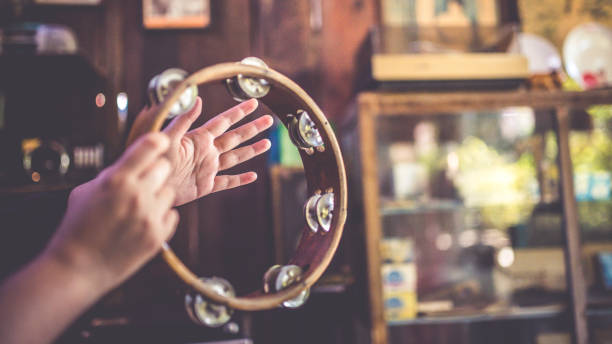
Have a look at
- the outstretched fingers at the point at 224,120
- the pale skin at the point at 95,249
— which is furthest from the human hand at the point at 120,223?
the outstretched fingers at the point at 224,120

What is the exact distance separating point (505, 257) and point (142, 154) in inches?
96.3

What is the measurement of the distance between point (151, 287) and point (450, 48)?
259cm

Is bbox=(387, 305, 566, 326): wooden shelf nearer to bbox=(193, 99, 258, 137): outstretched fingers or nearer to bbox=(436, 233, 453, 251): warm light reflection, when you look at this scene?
bbox=(436, 233, 453, 251): warm light reflection

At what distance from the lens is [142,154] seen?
2.10 feet

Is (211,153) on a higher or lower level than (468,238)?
higher

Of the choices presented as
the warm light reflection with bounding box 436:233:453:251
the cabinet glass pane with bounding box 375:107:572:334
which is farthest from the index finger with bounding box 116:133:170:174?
the warm light reflection with bounding box 436:233:453:251

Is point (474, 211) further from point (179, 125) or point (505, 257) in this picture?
point (179, 125)

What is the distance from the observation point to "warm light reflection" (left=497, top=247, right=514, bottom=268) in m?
2.45

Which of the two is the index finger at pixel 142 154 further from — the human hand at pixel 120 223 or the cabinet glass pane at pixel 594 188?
the cabinet glass pane at pixel 594 188

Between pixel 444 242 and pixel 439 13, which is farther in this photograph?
pixel 439 13

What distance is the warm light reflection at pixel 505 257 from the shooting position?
8.04 feet

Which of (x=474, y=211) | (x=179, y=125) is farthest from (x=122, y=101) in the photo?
(x=474, y=211)

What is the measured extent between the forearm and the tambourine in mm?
142

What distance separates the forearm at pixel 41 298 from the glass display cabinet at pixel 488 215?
5.20 ft
